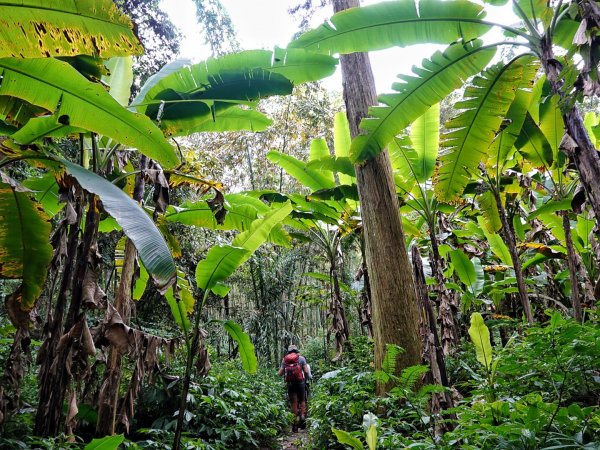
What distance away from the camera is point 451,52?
10.0 ft

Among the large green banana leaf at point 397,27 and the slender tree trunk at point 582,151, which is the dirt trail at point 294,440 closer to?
the slender tree trunk at point 582,151

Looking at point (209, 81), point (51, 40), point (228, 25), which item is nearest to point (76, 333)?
point (51, 40)

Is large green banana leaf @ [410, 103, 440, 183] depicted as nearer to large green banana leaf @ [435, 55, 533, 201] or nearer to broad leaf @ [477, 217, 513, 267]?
large green banana leaf @ [435, 55, 533, 201]

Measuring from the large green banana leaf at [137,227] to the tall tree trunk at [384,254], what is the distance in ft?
7.86

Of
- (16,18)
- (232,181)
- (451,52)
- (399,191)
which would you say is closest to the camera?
(16,18)

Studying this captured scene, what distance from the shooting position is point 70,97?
238 cm

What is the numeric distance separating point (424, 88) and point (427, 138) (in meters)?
0.97

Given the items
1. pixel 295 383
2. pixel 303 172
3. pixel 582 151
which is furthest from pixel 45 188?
pixel 295 383

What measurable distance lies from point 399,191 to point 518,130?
1486 millimetres

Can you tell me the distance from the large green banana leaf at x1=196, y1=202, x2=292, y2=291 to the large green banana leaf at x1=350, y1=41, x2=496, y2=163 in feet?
3.53

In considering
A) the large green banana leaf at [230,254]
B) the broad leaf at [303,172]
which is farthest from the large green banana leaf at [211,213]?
the broad leaf at [303,172]

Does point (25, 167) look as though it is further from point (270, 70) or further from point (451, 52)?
point (451, 52)

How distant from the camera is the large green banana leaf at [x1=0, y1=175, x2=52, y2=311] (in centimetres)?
252

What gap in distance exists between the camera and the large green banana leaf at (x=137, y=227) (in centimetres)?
205
